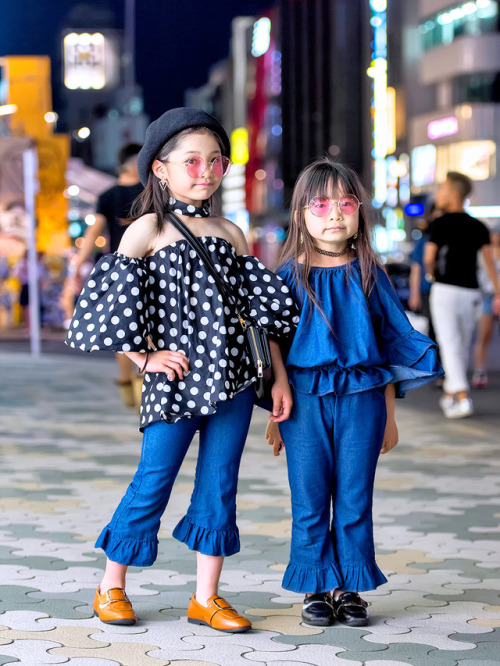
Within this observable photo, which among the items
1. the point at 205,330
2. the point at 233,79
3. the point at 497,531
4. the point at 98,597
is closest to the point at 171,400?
the point at 205,330

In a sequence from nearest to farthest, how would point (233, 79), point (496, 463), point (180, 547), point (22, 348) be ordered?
point (180, 547), point (496, 463), point (22, 348), point (233, 79)

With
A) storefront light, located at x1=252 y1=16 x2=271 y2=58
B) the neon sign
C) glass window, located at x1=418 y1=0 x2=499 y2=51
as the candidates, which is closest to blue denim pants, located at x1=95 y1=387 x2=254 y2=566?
the neon sign

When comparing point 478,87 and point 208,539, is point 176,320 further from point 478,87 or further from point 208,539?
point 478,87

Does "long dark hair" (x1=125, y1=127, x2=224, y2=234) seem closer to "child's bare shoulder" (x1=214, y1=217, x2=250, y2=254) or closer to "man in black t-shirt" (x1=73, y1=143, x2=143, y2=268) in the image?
"child's bare shoulder" (x1=214, y1=217, x2=250, y2=254)

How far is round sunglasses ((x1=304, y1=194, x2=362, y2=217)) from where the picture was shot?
374 centimetres

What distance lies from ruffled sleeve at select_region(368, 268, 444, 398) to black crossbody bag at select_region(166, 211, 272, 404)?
395 millimetres

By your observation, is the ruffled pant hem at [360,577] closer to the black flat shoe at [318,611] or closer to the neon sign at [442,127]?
the black flat shoe at [318,611]

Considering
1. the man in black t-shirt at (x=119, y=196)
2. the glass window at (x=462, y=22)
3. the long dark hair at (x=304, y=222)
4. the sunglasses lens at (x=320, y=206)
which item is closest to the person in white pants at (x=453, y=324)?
the man in black t-shirt at (x=119, y=196)

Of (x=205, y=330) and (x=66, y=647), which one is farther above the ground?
(x=205, y=330)

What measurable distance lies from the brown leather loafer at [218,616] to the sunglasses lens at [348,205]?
4.06 ft

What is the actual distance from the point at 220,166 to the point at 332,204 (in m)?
0.37

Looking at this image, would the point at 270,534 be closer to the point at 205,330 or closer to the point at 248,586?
the point at 248,586

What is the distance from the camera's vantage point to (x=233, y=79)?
123 m

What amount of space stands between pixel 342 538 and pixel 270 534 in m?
1.37
